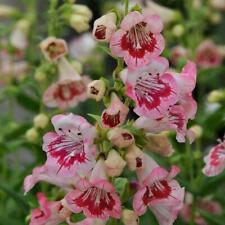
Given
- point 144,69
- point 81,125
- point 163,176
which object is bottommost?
point 163,176

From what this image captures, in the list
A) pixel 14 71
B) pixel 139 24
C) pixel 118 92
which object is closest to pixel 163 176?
pixel 118 92

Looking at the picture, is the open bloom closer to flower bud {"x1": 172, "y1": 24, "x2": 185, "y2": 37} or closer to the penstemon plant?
the penstemon plant

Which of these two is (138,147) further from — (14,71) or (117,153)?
(14,71)

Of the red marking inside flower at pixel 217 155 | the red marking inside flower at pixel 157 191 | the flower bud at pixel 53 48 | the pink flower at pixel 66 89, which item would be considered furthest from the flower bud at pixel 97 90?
the pink flower at pixel 66 89

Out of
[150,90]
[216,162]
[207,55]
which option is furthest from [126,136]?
[207,55]

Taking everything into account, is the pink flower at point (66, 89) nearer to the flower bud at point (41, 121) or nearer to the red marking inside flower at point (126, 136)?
the flower bud at point (41, 121)

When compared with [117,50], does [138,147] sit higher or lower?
lower

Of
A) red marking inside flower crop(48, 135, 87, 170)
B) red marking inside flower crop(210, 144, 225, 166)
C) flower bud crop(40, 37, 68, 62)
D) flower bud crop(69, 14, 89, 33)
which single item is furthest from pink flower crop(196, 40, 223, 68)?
red marking inside flower crop(48, 135, 87, 170)

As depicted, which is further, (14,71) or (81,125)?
(14,71)
